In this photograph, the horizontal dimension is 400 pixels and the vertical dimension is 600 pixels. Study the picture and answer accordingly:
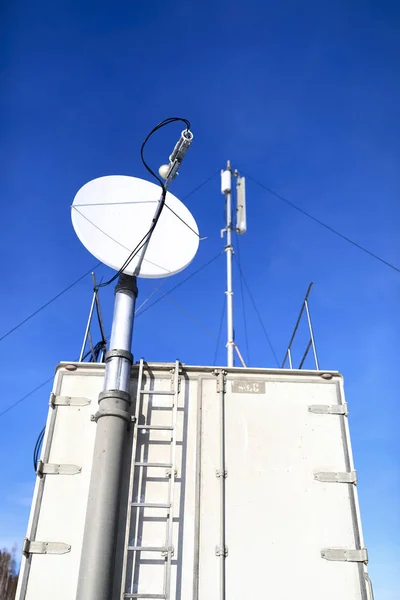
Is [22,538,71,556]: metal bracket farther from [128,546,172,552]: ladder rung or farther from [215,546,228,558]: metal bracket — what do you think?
[215,546,228,558]: metal bracket

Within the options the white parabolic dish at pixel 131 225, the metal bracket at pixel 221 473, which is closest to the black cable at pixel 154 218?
the white parabolic dish at pixel 131 225

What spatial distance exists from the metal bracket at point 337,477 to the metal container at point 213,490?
0.04 ft

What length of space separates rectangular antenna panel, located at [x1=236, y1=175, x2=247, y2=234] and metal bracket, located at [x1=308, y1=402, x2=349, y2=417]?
6029 mm

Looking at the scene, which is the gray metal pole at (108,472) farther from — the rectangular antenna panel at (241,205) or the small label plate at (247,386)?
the rectangular antenna panel at (241,205)

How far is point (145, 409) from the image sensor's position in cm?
621

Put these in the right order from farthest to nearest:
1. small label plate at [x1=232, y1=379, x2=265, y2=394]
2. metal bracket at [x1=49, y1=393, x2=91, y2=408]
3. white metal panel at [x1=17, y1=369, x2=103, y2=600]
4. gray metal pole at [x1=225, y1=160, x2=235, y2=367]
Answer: gray metal pole at [x1=225, y1=160, x2=235, y2=367] < small label plate at [x1=232, y1=379, x2=265, y2=394] < metal bracket at [x1=49, y1=393, x2=91, y2=408] < white metal panel at [x1=17, y1=369, x2=103, y2=600]

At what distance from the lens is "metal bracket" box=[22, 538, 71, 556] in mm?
5254

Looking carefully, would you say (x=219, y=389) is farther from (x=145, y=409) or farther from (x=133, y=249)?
(x=133, y=249)

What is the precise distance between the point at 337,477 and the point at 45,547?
3284 mm

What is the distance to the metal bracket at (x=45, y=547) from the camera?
5.25 m

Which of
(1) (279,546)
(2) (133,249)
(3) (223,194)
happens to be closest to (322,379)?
(1) (279,546)

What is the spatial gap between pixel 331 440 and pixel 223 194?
7.59m

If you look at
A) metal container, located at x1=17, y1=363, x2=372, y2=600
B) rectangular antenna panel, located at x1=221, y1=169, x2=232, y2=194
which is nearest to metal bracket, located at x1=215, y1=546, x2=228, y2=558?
metal container, located at x1=17, y1=363, x2=372, y2=600

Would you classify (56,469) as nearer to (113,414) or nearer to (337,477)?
(113,414)
